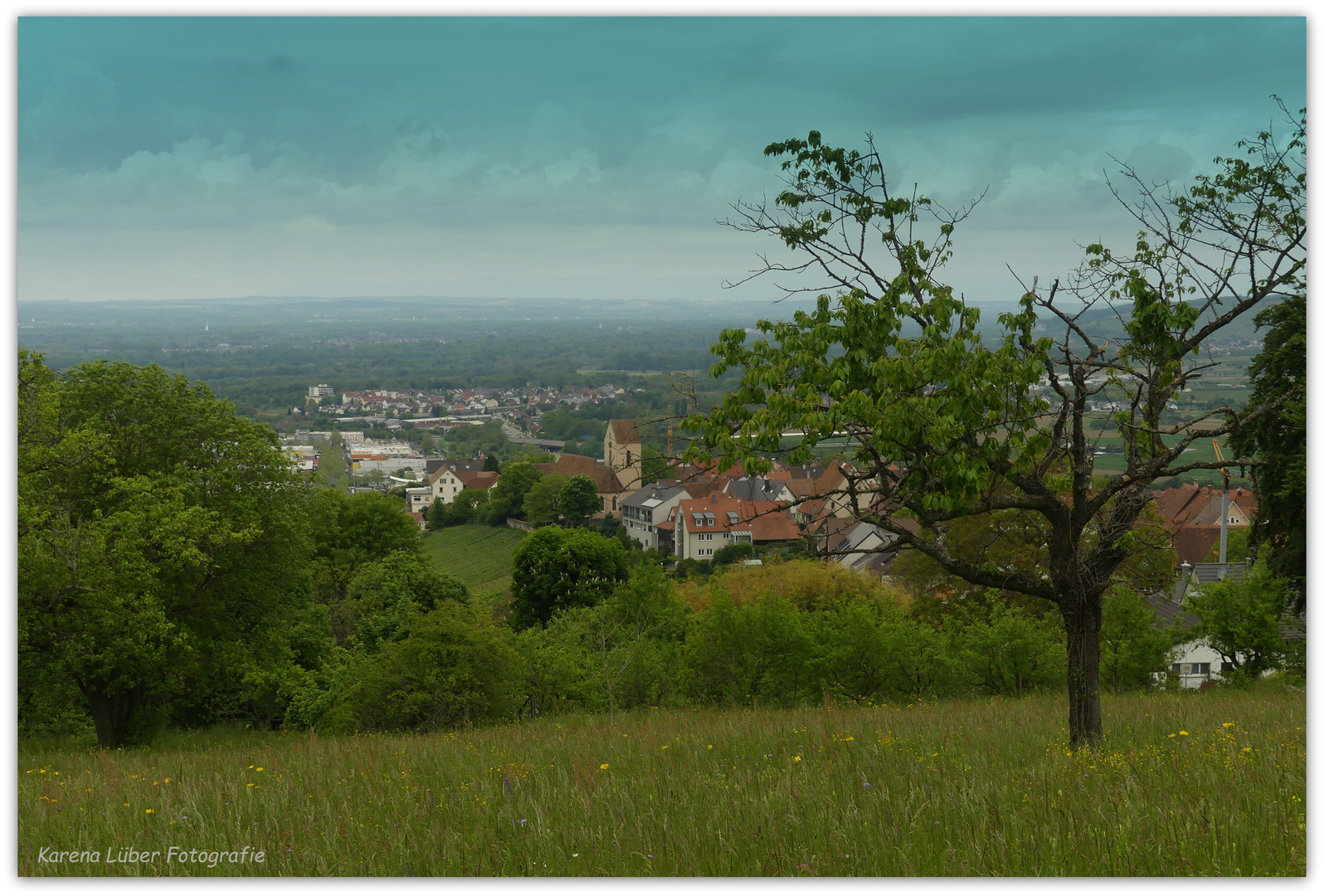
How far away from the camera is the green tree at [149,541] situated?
13539 millimetres

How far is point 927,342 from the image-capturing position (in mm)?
6227

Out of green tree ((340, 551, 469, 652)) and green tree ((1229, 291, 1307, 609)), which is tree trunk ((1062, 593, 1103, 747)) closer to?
green tree ((1229, 291, 1307, 609))

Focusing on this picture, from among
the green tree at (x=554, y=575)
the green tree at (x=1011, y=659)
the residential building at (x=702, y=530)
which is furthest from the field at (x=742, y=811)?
the residential building at (x=702, y=530)

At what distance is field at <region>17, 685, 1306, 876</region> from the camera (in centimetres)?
414

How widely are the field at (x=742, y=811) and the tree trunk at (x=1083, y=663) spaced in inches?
9.8

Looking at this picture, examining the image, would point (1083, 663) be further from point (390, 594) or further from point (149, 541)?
point (390, 594)

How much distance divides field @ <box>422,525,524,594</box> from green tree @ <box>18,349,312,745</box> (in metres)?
41.1

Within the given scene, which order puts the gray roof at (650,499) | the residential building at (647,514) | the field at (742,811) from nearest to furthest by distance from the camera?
the field at (742,811) < the gray roof at (650,499) < the residential building at (647,514)

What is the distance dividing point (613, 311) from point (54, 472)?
10372mm

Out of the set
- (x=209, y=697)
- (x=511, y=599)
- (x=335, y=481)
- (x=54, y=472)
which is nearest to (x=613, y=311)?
(x=54, y=472)

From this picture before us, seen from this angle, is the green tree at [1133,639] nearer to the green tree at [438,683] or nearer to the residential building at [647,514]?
the green tree at [438,683]

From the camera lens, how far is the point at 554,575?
47.6 meters

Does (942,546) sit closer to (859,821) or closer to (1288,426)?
(859,821)

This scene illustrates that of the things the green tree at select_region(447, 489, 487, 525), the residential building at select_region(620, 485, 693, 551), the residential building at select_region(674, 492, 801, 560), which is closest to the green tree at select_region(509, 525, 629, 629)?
the residential building at select_region(674, 492, 801, 560)
